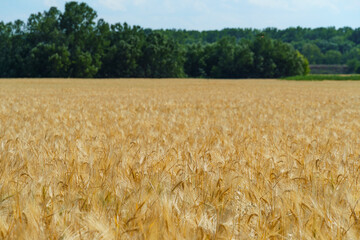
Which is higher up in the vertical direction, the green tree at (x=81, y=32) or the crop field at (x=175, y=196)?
the green tree at (x=81, y=32)

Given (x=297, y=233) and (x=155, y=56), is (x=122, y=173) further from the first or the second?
(x=155, y=56)

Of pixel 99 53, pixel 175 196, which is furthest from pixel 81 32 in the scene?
pixel 175 196

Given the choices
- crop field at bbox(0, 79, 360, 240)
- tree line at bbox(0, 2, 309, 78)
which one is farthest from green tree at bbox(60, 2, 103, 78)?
crop field at bbox(0, 79, 360, 240)

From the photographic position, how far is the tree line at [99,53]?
67.4 m

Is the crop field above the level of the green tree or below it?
below

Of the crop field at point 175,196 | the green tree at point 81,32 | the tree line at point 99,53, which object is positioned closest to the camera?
the crop field at point 175,196

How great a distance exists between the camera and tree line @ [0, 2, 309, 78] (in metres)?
67.4

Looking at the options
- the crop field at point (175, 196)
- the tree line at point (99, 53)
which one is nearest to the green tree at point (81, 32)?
the tree line at point (99, 53)

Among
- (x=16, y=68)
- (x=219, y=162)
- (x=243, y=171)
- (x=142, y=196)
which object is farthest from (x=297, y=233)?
(x=16, y=68)

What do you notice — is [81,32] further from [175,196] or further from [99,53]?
[175,196]

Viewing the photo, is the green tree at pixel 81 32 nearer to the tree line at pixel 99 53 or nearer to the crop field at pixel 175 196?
the tree line at pixel 99 53

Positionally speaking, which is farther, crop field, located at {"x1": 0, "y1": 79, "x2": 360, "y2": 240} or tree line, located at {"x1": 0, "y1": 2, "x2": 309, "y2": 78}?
tree line, located at {"x1": 0, "y1": 2, "x2": 309, "y2": 78}

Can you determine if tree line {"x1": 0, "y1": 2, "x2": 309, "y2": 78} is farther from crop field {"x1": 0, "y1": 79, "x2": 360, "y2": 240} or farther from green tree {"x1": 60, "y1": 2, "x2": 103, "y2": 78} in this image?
crop field {"x1": 0, "y1": 79, "x2": 360, "y2": 240}

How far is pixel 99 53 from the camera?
2926 inches
